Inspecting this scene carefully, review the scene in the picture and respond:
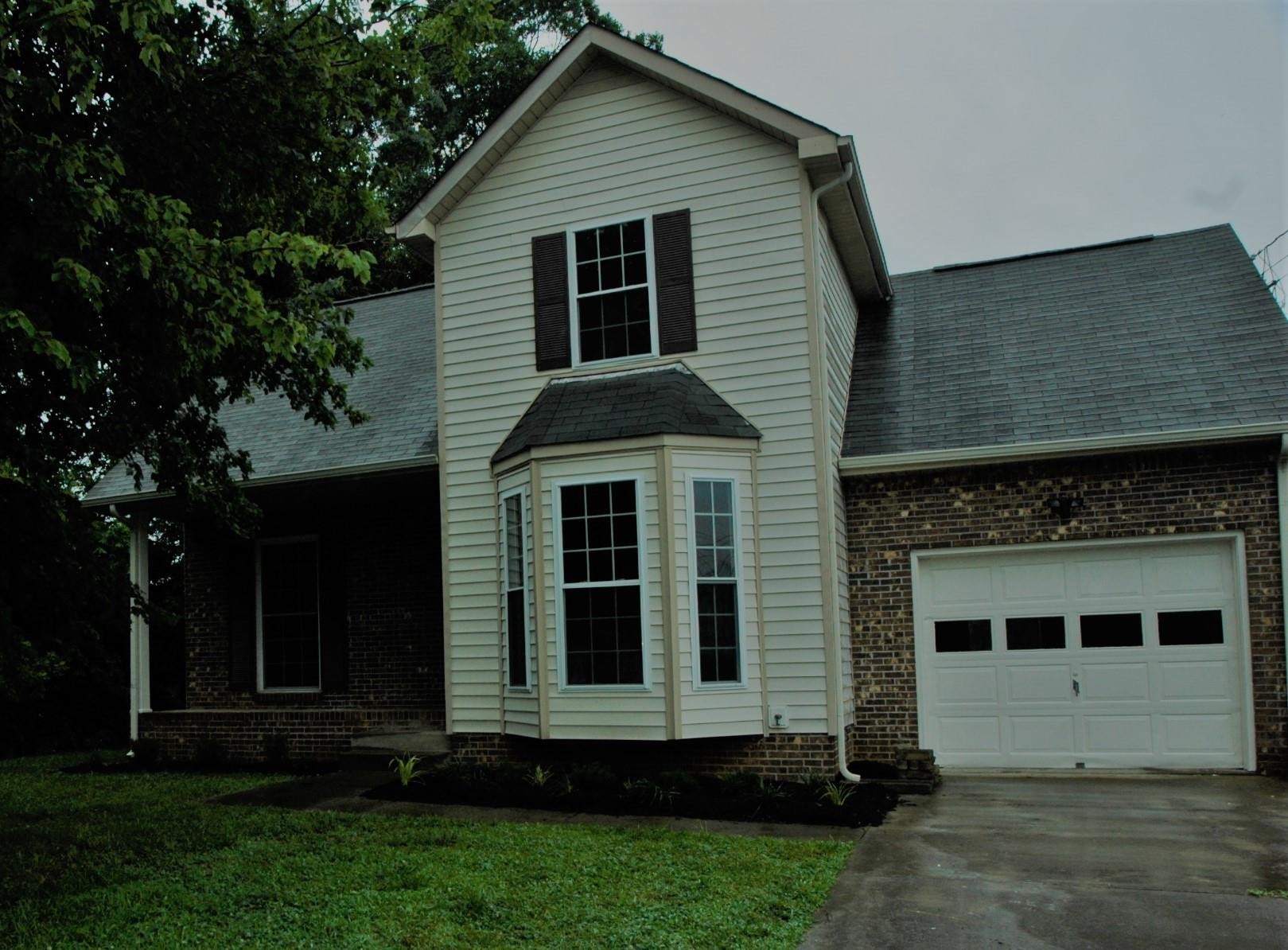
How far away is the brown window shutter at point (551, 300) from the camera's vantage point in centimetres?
1116

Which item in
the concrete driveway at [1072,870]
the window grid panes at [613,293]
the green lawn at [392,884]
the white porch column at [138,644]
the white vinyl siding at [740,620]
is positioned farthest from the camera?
the white porch column at [138,644]

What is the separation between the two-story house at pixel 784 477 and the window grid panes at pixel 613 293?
0.08 ft

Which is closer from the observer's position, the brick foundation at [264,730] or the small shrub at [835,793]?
the small shrub at [835,793]

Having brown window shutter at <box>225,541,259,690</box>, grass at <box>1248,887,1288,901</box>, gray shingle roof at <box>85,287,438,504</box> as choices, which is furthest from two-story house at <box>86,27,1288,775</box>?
grass at <box>1248,887,1288,901</box>

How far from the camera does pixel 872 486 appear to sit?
1108 centimetres

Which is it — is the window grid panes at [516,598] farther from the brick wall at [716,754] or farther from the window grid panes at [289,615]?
the window grid panes at [289,615]

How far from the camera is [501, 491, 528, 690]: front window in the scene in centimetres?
1052

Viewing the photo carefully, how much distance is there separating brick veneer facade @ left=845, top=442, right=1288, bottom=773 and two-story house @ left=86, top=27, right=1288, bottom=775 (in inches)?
1.0

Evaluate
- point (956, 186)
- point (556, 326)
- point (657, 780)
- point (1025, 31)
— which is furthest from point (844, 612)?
point (956, 186)

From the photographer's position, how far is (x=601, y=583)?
10.0 metres

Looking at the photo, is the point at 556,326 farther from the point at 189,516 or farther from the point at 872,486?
the point at 189,516

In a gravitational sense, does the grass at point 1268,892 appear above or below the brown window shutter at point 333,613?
below

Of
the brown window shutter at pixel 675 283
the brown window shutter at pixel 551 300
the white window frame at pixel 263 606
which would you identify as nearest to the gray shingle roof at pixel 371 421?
the white window frame at pixel 263 606

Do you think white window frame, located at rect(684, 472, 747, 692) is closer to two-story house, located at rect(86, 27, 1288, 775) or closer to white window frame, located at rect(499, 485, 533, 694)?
two-story house, located at rect(86, 27, 1288, 775)
